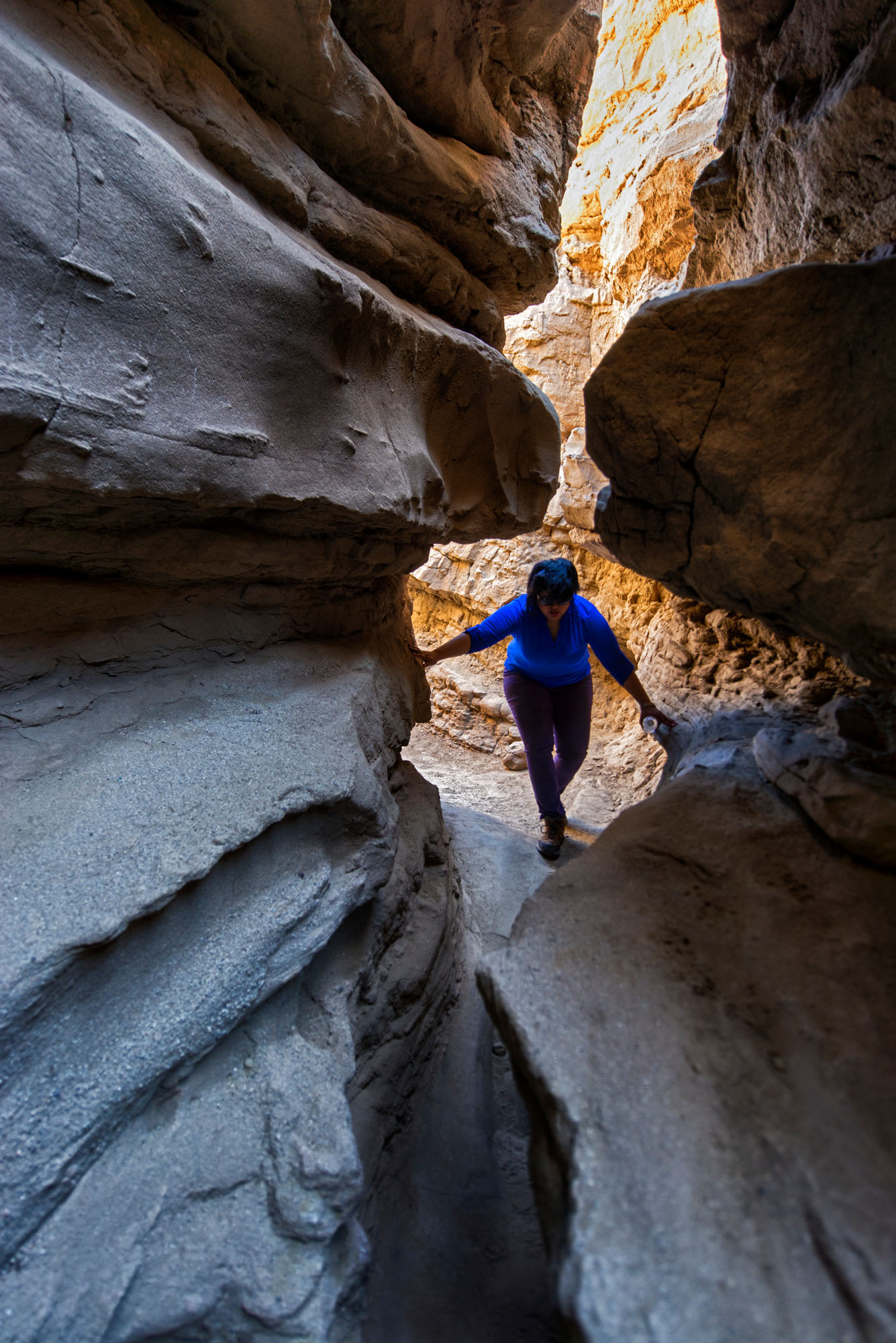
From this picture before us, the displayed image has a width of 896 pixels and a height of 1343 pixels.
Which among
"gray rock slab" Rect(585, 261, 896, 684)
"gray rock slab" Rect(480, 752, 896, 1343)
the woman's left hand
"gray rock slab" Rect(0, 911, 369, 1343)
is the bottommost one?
"gray rock slab" Rect(0, 911, 369, 1343)

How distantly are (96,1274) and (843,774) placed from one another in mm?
2081

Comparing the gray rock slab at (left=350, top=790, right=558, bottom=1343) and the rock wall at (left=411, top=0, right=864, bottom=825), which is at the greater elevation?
the rock wall at (left=411, top=0, right=864, bottom=825)

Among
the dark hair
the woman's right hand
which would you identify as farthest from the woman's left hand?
the woman's right hand

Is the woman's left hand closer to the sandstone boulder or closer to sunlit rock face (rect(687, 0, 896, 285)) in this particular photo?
the sandstone boulder

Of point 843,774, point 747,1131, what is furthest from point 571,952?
point 843,774

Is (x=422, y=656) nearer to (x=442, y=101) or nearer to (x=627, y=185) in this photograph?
(x=442, y=101)

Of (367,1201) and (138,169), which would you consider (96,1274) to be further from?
(138,169)

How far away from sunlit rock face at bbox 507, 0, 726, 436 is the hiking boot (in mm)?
4490

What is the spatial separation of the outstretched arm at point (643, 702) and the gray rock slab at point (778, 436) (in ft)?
3.41

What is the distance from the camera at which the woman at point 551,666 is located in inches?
123

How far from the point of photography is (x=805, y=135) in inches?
76.4

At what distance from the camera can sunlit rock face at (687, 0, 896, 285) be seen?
1725mm

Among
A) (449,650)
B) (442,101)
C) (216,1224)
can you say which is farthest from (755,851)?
(442,101)

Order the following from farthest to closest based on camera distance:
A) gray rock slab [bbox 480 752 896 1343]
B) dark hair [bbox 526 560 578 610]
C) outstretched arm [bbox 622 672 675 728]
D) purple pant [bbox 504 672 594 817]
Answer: purple pant [bbox 504 672 594 817]
outstretched arm [bbox 622 672 675 728]
dark hair [bbox 526 560 578 610]
gray rock slab [bbox 480 752 896 1343]
